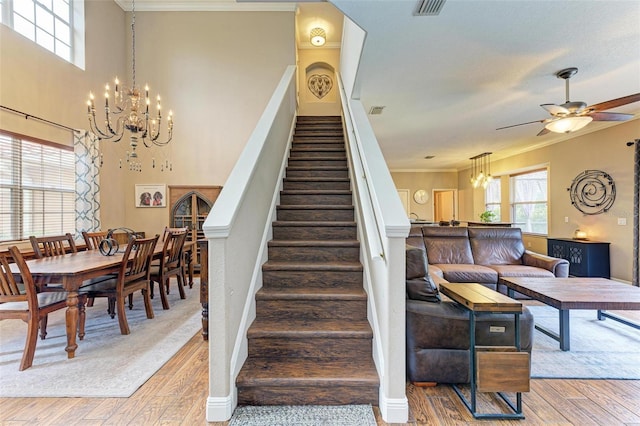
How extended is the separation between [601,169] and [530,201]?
2.20 m

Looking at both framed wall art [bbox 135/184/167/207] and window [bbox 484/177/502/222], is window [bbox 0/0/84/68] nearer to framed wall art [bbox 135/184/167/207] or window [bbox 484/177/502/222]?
framed wall art [bbox 135/184/167/207]

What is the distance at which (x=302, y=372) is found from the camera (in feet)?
6.53

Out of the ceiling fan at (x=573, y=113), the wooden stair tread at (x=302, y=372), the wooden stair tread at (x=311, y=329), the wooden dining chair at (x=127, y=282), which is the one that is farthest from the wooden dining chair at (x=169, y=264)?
the ceiling fan at (x=573, y=113)

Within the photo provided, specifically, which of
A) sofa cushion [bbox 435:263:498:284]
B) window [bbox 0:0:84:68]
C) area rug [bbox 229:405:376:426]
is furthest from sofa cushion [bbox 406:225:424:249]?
window [bbox 0:0:84:68]

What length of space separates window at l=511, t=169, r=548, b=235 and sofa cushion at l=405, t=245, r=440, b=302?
624cm

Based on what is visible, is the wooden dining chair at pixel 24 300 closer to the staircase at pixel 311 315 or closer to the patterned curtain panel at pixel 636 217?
the staircase at pixel 311 315

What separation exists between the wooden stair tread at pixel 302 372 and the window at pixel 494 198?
8.18 metres

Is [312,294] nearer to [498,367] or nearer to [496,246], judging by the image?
[498,367]

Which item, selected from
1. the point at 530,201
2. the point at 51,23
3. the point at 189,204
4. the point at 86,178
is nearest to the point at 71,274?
the point at 86,178

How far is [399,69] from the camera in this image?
3367mm

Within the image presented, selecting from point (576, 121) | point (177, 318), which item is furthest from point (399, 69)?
point (177, 318)

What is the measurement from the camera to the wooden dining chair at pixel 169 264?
12.4 ft

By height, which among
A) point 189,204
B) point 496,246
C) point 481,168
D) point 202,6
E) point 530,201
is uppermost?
point 202,6

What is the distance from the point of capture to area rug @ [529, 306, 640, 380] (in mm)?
2340
